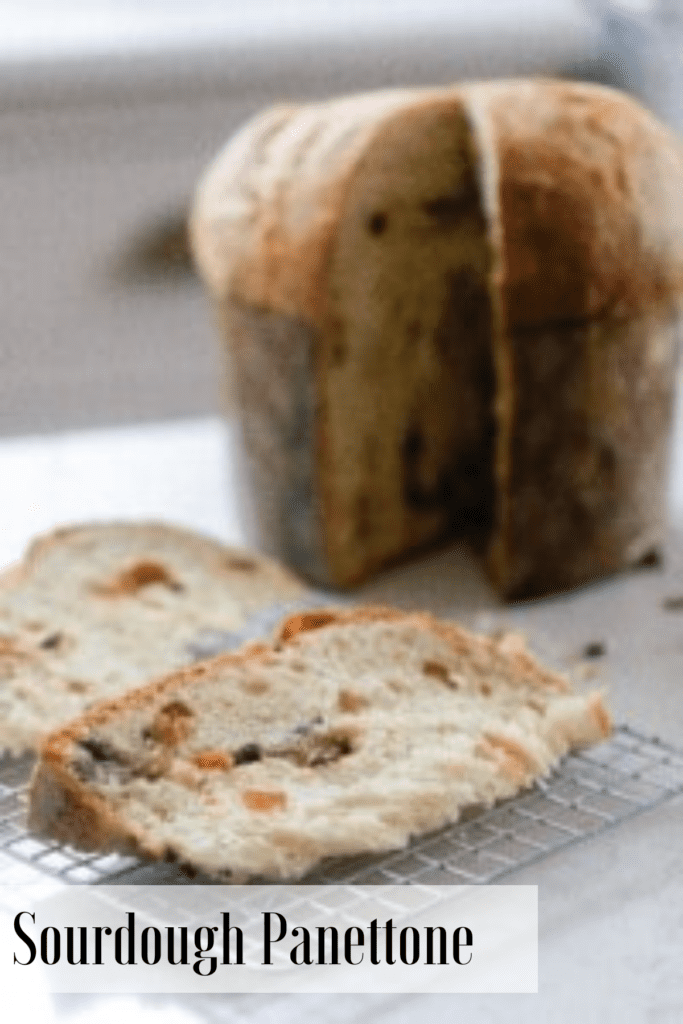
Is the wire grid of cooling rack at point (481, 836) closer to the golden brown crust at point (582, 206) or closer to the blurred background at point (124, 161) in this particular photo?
the golden brown crust at point (582, 206)

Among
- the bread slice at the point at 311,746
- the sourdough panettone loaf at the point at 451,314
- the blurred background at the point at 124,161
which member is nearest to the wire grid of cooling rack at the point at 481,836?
the bread slice at the point at 311,746

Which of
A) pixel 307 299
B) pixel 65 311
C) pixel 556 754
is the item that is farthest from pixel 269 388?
pixel 65 311

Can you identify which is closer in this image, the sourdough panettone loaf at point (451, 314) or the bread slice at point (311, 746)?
the bread slice at point (311, 746)

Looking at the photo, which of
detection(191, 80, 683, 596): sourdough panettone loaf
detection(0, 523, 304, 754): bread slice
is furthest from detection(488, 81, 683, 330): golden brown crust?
detection(0, 523, 304, 754): bread slice

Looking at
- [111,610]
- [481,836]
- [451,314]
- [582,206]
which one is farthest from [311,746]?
[451,314]

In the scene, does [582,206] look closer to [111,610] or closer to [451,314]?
[451,314]
